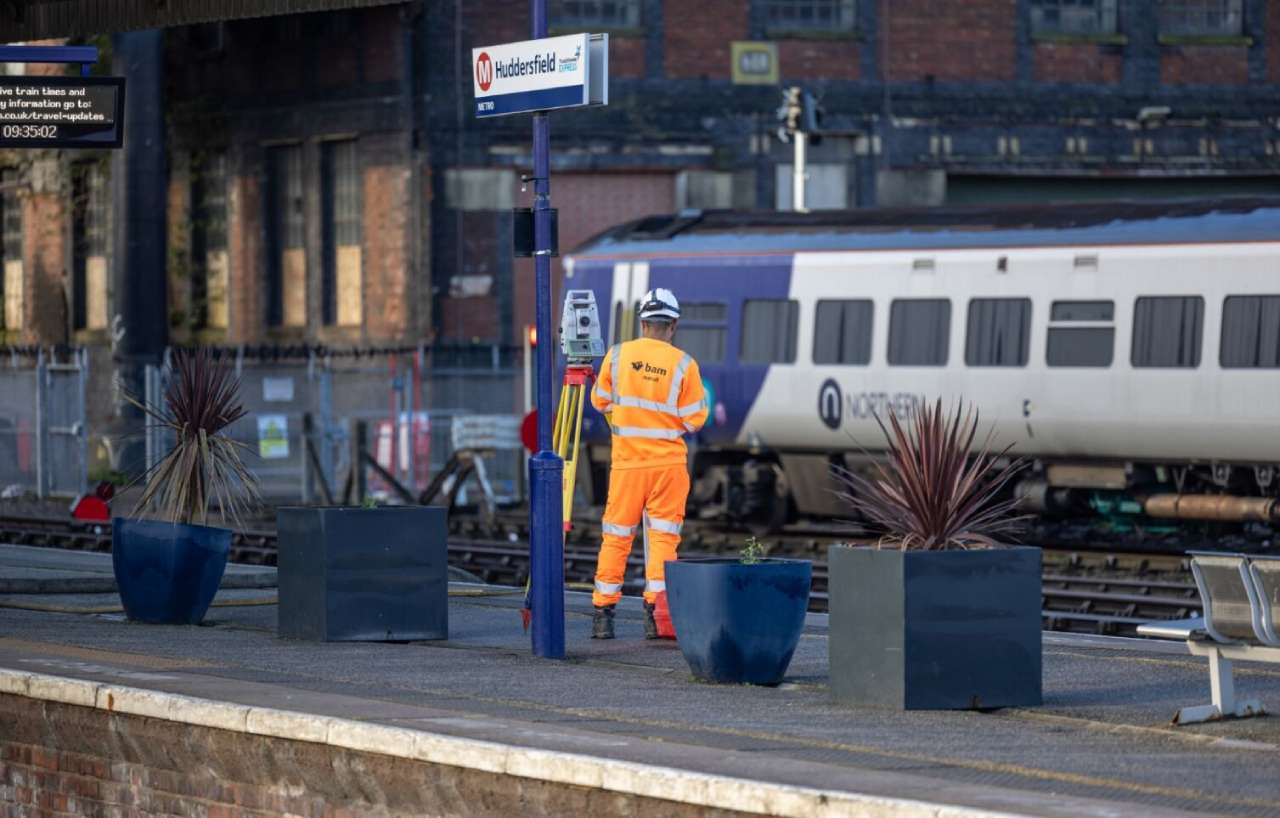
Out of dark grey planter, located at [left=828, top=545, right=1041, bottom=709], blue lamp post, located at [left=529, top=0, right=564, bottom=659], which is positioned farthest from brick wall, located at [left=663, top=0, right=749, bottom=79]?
dark grey planter, located at [left=828, top=545, right=1041, bottom=709]

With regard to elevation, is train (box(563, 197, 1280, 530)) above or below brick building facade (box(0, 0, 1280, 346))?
below

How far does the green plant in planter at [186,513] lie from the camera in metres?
14.3

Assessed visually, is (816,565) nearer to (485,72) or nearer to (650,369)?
(650,369)

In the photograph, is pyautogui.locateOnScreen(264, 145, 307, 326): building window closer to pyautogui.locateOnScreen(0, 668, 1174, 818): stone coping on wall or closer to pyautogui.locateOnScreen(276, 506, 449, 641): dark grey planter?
pyautogui.locateOnScreen(276, 506, 449, 641): dark grey planter

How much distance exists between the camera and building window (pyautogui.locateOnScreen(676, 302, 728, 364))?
2572cm

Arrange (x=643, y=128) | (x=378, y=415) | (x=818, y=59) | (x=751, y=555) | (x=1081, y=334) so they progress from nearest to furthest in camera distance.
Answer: (x=751, y=555)
(x=1081, y=334)
(x=378, y=415)
(x=643, y=128)
(x=818, y=59)

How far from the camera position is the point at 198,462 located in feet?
48.0

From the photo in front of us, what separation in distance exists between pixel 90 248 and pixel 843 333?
18.7m

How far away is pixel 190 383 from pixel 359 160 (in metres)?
20.4

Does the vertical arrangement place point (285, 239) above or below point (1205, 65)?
below

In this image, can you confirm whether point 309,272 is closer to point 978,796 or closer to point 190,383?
point 190,383

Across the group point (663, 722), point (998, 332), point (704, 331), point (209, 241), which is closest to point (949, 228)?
point (998, 332)

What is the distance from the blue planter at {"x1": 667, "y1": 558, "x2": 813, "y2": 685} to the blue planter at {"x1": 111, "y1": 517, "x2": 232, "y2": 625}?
397cm

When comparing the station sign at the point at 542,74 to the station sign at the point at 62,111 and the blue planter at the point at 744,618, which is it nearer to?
the blue planter at the point at 744,618
